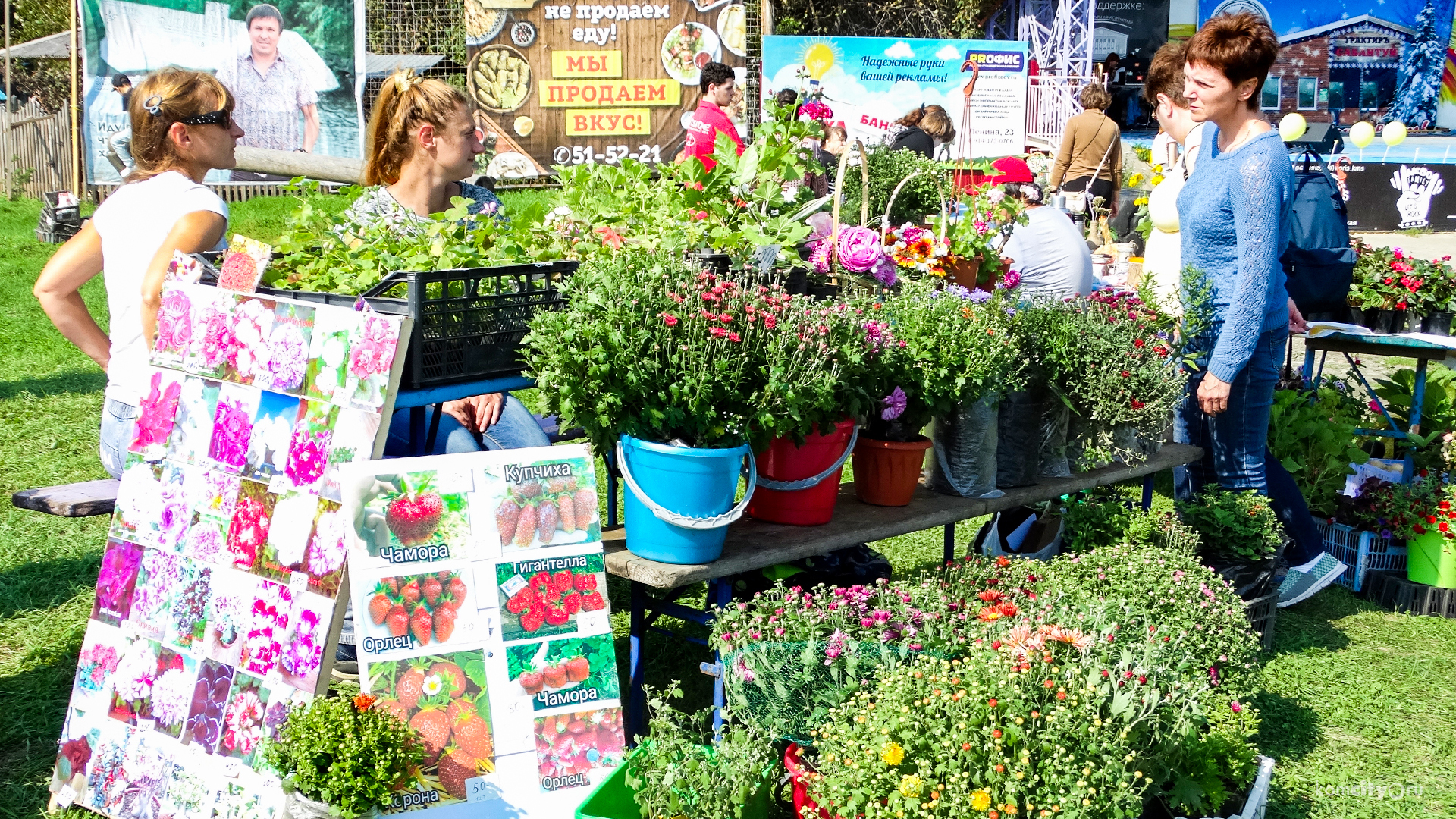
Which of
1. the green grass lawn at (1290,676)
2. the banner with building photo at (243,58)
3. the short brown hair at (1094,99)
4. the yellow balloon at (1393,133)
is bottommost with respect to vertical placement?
the green grass lawn at (1290,676)

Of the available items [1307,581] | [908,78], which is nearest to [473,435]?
[1307,581]

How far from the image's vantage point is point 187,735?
260cm

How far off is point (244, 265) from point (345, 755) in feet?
3.83

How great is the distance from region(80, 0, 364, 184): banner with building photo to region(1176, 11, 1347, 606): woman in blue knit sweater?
12.9m

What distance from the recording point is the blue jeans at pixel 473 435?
3.10 metres

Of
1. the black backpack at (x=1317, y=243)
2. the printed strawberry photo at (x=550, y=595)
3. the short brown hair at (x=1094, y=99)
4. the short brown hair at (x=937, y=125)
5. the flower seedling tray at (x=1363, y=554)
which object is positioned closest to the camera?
the printed strawberry photo at (x=550, y=595)

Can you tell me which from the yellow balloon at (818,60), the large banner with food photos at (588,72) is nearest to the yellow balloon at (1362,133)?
the yellow balloon at (818,60)

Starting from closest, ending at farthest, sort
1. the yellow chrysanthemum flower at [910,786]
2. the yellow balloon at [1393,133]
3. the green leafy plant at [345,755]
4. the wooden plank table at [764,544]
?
the yellow chrysanthemum flower at [910,786] → the green leafy plant at [345,755] → the wooden plank table at [764,544] → the yellow balloon at [1393,133]

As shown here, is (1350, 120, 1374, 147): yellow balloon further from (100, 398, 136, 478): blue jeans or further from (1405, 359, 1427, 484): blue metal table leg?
(100, 398, 136, 478): blue jeans

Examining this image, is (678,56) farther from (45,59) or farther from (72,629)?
(72,629)

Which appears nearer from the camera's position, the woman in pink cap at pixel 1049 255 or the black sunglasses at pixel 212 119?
the black sunglasses at pixel 212 119

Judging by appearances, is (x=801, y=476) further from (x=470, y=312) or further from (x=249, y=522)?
(x=249, y=522)

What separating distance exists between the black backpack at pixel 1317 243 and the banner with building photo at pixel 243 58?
12772 millimetres

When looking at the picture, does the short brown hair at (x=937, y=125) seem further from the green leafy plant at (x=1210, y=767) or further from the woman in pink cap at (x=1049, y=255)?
the green leafy plant at (x=1210, y=767)
